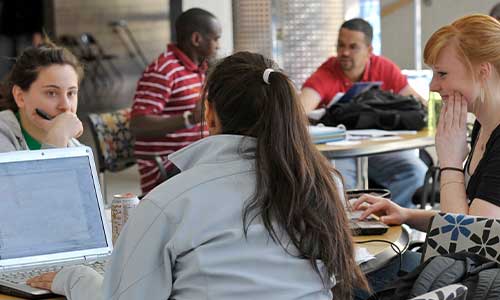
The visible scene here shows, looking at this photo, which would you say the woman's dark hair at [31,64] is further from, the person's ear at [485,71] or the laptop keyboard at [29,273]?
the person's ear at [485,71]

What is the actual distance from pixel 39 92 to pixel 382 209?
4.02 feet

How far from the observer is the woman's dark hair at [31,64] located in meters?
3.13

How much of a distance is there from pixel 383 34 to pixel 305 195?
510 centimetres

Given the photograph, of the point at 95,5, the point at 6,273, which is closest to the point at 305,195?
the point at 6,273

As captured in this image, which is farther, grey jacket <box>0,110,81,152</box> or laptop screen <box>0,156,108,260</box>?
grey jacket <box>0,110,81,152</box>

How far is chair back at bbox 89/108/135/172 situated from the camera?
4.91 metres

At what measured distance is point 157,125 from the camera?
4.66 m

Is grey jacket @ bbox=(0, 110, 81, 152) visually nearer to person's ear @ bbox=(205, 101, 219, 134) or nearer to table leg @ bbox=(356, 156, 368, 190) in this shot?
person's ear @ bbox=(205, 101, 219, 134)

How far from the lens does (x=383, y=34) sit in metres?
6.73

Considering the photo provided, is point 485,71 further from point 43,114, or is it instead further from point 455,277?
point 43,114

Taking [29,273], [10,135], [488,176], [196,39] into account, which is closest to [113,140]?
[196,39]

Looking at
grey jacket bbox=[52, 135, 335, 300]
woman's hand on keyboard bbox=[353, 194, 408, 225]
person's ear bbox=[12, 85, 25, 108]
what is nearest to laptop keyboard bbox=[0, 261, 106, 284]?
grey jacket bbox=[52, 135, 335, 300]

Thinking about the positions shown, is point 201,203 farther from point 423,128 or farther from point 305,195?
point 423,128

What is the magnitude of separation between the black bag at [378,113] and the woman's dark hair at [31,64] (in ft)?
6.31
